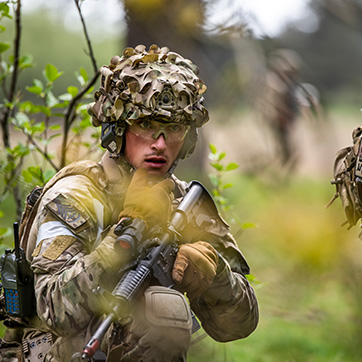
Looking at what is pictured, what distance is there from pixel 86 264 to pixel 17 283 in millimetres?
446

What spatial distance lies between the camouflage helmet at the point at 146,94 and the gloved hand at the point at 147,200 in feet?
0.78

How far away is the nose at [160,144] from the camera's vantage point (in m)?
2.88

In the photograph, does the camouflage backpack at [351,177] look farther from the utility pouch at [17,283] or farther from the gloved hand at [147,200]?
the utility pouch at [17,283]

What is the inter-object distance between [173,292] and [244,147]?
682 millimetres

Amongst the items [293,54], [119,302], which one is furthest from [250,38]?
[119,302]

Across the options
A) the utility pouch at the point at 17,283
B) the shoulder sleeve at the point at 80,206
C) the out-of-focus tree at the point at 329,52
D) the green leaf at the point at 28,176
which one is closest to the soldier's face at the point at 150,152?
the shoulder sleeve at the point at 80,206

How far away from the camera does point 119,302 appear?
244 centimetres

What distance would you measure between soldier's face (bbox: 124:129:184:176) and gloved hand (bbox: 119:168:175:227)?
0.10 meters

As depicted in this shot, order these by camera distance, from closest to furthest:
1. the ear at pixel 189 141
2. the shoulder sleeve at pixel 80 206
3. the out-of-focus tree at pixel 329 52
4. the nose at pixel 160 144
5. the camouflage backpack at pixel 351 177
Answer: the out-of-focus tree at pixel 329 52 → the camouflage backpack at pixel 351 177 → the shoulder sleeve at pixel 80 206 → the nose at pixel 160 144 → the ear at pixel 189 141

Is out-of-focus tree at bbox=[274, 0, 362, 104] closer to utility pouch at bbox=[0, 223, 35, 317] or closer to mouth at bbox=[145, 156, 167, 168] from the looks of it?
mouth at bbox=[145, 156, 167, 168]

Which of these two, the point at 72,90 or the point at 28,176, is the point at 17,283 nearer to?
the point at 28,176

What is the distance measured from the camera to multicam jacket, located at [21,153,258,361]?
2.59 m

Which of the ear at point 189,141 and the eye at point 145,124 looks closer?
the eye at point 145,124

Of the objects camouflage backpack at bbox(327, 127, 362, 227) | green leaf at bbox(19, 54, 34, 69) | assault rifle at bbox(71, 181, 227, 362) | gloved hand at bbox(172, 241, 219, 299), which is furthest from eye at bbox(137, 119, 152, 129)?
green leaf at bbox(19, 54, 34, 69)
